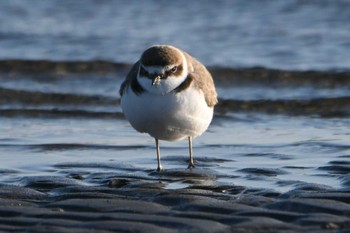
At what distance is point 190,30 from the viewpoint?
18.8 m

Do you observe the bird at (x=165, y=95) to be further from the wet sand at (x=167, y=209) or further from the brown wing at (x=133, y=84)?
the wet sand at (x=167, y=209)

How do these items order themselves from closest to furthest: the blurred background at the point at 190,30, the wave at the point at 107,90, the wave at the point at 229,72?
the wave at the point at 107,90
the wave at the point at 229,72
the blurred background at the point at 190,30

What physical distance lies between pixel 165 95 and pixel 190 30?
31.8 ft

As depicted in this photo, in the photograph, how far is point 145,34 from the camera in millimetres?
18562

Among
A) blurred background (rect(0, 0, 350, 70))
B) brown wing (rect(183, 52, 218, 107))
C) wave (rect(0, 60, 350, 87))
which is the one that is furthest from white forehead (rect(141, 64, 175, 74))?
blurred background (rect(0, 0, 350, 70))

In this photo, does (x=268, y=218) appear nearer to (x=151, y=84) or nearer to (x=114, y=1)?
(x=151, y=84)

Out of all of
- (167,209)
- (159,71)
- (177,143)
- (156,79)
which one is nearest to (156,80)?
(156,79)

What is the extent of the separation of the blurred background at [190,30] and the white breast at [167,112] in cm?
658

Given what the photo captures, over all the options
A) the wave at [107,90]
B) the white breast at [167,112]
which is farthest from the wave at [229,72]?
the white breast at [167,112]

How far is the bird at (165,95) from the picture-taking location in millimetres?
9164

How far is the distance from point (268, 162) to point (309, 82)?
18.6 ft

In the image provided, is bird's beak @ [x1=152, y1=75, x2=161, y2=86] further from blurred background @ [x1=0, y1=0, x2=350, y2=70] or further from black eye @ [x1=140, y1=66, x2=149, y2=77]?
blurred background @ [x1=0, y1=0, x2=350, y2=70]

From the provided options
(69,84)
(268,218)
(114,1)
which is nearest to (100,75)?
(69,84)

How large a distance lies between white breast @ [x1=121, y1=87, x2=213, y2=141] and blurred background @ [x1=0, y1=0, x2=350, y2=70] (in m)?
6.58
